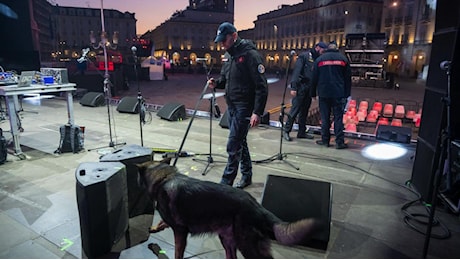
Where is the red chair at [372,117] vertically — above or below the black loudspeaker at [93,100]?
below

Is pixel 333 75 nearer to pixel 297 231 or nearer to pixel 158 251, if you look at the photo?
pixel 297 231

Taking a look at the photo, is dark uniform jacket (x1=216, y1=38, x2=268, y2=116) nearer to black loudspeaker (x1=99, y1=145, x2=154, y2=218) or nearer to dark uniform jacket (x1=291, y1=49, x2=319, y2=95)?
black loudspeaker (x1=99, y1=145, x2=154, y2=218)

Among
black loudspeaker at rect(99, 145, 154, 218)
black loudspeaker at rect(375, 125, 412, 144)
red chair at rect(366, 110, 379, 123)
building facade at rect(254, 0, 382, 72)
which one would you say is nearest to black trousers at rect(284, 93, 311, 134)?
black loudspeaker at rect(375, 125, 412, 144)

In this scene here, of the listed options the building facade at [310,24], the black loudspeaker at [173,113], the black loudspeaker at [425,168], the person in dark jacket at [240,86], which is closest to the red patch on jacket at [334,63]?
the black loudspeaker at [425,168]

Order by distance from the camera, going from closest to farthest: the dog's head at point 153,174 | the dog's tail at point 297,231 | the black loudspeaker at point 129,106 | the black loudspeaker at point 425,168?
the dog's tail at point 297,231, the dog's head at point 153,174, the black loudspeaker at point 425,168, the black loudspeaker at point 129,106

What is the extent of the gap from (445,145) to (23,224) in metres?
4.17

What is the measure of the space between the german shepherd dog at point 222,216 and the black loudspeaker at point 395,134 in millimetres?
5042

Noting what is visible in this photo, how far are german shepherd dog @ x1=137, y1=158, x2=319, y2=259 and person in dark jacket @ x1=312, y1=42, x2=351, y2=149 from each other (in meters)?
3.97

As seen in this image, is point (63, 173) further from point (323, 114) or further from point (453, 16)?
point (453, 16)

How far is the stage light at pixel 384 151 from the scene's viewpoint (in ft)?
17.2

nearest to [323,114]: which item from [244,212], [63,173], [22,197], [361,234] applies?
[361,234]

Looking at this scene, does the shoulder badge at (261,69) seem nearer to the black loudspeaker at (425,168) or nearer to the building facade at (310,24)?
the black loudspeaker at (425,168)

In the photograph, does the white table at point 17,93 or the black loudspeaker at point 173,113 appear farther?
the black loudspeaker at point 173,113

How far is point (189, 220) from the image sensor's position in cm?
207
